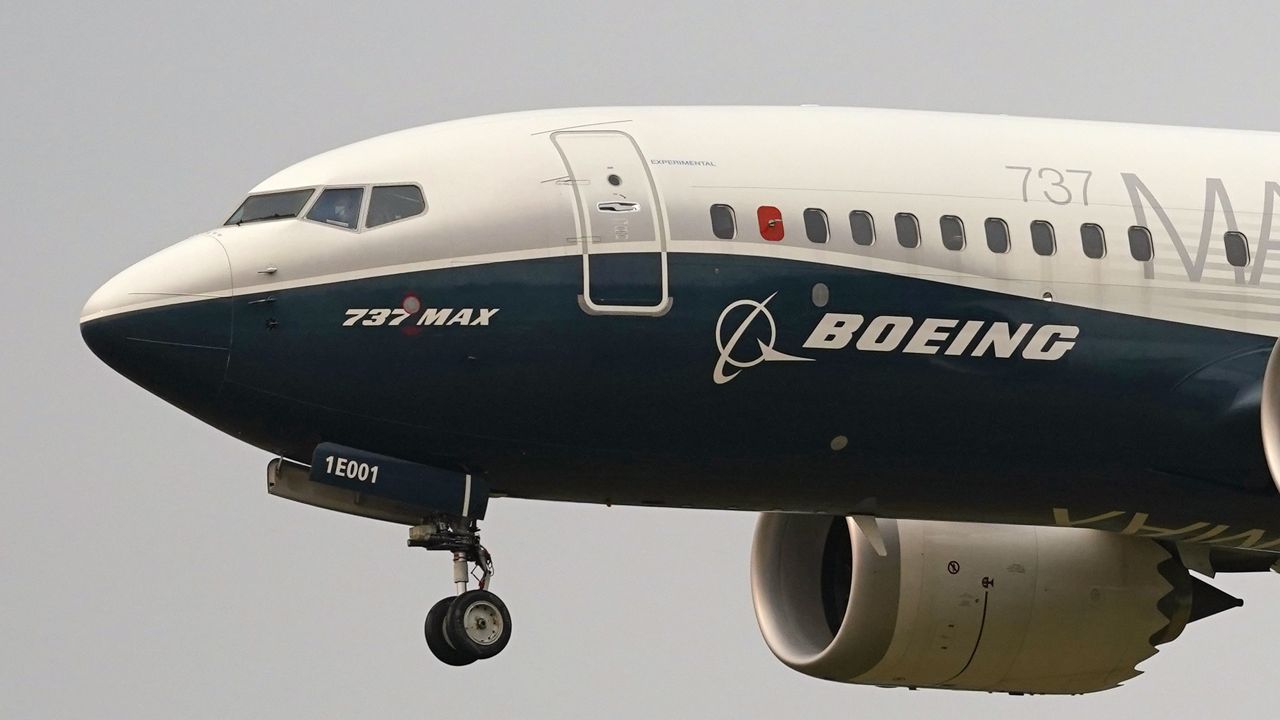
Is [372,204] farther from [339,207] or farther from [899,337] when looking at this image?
[899,337]

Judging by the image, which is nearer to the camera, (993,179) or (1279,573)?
(993,179)

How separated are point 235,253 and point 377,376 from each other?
1.42 metres

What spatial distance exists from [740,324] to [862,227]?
1410mm

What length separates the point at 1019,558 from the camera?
2634cm

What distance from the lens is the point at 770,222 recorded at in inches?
860

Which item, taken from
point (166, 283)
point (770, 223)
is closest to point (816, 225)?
point (770, 223)

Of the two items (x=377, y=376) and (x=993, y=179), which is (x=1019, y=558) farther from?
(x=377, y=376)

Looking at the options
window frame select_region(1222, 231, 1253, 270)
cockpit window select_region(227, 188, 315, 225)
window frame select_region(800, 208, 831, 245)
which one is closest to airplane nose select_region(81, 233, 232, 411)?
cockpit window select_region(227, 188, 315, 225)

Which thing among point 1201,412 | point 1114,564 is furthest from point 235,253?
point 1114,564

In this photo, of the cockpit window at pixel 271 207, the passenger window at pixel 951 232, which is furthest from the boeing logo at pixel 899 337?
the cockpit window at pixel 271 207

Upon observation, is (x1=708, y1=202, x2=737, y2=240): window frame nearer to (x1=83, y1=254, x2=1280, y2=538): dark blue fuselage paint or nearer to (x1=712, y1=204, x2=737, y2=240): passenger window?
(x1=712, y1=204, x2=737, y2=240): passenger window

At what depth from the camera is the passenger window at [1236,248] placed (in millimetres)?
23531

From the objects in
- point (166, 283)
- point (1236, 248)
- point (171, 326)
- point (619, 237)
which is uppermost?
point (1236, 248)

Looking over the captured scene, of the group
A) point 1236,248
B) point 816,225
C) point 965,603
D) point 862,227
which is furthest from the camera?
point 965,603
